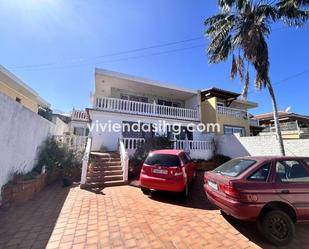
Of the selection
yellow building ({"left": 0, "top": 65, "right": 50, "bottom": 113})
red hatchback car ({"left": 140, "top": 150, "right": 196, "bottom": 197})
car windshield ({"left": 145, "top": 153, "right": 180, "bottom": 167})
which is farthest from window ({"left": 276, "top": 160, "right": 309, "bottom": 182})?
yellow building ({"left": 0, "top": 65, "right": 50, "bottom": 113})

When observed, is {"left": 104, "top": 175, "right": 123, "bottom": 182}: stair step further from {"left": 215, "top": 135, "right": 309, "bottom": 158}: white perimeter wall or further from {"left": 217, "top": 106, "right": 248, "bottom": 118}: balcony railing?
{"left": 217, "top": 106, "right": 248, "bottom": 118}: balcony railing

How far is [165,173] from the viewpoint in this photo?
19.8 ft

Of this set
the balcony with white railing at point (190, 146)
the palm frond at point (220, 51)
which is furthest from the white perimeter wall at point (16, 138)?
the palm frond at point (220, 51)

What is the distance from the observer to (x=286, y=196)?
140 inches

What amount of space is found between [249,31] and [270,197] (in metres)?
10.1

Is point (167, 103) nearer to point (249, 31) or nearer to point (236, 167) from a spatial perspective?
point (249, 31)

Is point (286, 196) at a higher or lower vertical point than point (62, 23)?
lower

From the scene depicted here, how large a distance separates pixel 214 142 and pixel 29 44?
1417cm

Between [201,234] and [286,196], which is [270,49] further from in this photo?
[201,234]

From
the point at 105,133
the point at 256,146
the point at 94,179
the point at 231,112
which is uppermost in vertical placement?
the point at 231,112

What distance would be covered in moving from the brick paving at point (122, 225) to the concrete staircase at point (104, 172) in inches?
68.2

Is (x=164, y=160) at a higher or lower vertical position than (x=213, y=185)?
higher

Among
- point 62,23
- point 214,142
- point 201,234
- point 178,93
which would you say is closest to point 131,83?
point 178,93

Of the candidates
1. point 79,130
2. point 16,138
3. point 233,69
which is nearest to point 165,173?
point 16,138
